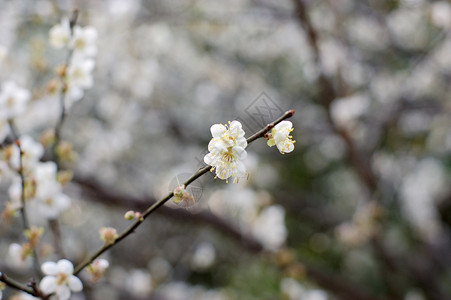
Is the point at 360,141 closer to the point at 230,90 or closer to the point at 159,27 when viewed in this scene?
the point at 230,90

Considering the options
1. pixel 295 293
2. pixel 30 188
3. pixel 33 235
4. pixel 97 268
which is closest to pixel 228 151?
pixel 97 268

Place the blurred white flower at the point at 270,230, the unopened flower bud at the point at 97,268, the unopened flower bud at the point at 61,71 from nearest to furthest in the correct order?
1. the unopened flower bud at the point at 97,268
2. the unopened flower bud at the point at 61,71
3. the blurred white flower at the point at 270,230

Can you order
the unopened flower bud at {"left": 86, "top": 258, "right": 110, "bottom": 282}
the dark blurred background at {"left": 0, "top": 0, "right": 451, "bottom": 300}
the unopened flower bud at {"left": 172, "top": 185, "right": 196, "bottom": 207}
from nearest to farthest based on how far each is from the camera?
the unopened flower bud at {"left": 172, "top": 185, "right": 196, "bottom": 207} → the unopened flower bud at {"left": 86, "top": 258, "right": 110, "bottom": 282} → the dark blurred background at {"left": 0, "top": 0, "right": 451, "bottom": 300}

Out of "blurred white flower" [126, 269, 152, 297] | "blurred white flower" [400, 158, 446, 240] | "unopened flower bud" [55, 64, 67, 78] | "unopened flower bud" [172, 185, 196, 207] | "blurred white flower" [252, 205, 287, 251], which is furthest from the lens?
"blurred white flower" [400, 158, 446, 240]

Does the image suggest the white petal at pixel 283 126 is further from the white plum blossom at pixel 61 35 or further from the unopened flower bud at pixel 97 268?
the white plum blossom at pixel 61 35

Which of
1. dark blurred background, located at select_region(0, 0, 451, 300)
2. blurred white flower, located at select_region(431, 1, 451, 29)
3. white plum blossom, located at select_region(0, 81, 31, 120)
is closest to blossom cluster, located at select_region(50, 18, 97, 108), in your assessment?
white plum blossom, located at select_region(0, 81, 31, 120)

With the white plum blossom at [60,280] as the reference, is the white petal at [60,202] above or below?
above

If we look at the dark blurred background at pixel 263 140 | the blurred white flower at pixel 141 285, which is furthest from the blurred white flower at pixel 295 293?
the blurred white flower at pixel 141 285

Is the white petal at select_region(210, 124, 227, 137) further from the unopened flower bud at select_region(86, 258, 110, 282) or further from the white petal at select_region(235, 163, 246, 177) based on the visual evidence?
the unopened flower bud at select_region(86, 258, 110, 282)
